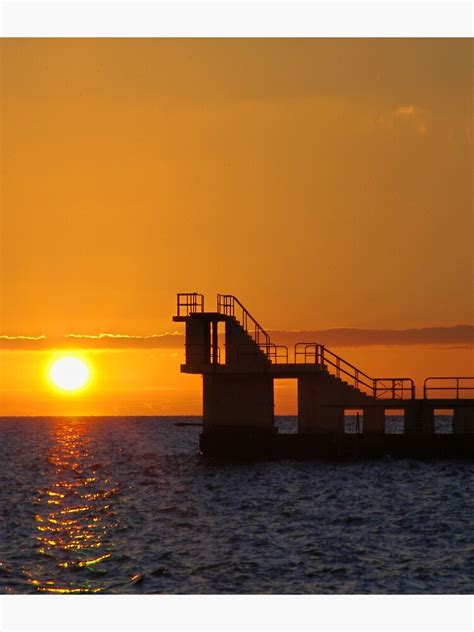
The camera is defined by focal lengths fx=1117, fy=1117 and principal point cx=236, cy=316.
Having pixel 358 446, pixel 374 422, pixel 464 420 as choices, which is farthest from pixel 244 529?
pixel 464 420

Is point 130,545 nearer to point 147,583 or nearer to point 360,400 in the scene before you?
point 147,583

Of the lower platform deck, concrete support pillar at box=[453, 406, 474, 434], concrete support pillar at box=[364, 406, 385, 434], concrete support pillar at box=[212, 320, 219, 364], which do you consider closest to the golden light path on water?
the lower platform deck

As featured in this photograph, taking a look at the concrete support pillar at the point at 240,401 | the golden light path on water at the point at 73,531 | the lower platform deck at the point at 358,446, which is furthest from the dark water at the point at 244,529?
the concrete support pillar at the point at 240,401

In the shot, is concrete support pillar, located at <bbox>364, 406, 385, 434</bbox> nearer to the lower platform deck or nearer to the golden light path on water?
the lower platform deck

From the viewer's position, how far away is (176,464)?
226 ft

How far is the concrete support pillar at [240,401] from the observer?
59.9 metres

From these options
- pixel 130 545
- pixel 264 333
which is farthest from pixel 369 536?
pixel 264 333

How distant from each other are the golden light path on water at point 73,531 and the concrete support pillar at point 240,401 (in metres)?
7.09

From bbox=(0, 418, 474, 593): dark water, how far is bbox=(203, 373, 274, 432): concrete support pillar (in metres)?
2.33

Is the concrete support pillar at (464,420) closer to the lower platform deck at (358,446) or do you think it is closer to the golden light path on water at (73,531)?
the lower platform deck at (358,446)

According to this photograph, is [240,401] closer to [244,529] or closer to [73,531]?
[244,529]

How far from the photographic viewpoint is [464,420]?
61.8 metres

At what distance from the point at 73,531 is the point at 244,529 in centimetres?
637
